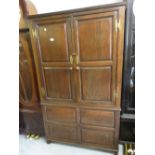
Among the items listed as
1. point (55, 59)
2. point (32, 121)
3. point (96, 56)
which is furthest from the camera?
point (32, 121)

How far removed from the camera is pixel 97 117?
1631 mm

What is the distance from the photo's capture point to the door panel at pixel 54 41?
148 centimetres

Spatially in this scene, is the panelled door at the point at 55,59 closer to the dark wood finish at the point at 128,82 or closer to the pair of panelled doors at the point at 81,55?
the pair of panelled doors at the point at 81,55

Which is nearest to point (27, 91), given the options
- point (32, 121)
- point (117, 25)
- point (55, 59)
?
point (32, 121)

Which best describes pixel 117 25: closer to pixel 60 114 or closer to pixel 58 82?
pixel 58 82

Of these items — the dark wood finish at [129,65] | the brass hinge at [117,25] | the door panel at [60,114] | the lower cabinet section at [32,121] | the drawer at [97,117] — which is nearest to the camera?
→ the brass hinge at [117,25]

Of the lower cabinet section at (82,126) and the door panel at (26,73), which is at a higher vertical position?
the door panel at (26,73)

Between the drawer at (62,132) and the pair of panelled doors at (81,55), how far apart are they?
40 centimetres

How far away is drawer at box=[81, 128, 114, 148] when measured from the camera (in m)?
1.65

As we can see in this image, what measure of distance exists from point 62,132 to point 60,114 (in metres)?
0.28

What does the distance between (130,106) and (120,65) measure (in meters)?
0.60

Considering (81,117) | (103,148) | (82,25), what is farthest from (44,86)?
(103,148)

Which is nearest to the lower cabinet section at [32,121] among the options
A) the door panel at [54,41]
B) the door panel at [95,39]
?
the door panel at [54,41]

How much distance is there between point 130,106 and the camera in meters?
1.68
